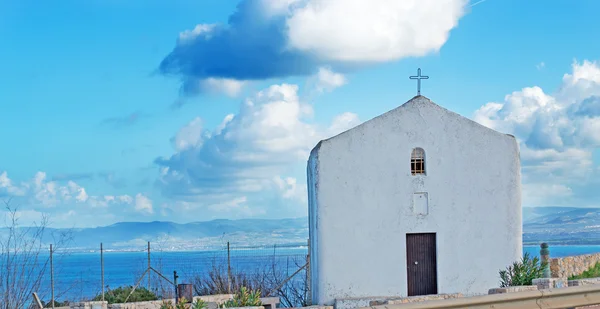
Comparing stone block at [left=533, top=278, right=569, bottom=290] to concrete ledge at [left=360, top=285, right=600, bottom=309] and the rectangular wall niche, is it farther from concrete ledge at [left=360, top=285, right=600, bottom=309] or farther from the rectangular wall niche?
concrete ledge at [left=360, top=285, right=600, bottom=309]

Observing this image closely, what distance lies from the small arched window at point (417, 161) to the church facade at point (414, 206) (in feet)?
0.09

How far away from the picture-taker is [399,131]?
22.2 metres

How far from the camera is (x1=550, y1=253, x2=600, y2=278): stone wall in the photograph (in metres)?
26.0

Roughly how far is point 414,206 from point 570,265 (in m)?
7.75

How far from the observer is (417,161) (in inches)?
885

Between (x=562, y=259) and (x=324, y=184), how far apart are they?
9171 millimetres

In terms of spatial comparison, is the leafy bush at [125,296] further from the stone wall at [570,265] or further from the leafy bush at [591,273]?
the leafy bush at [591,273]

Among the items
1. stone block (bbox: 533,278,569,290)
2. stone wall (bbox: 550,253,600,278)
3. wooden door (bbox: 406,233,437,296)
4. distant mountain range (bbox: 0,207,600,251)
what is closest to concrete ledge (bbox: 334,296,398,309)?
wooden door (bbox: 406,233,437,296)

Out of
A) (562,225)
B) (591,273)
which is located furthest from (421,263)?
(562,225)

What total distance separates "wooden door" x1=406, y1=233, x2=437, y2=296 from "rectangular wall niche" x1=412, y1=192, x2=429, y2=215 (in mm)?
619

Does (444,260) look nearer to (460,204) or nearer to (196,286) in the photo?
(460,204)

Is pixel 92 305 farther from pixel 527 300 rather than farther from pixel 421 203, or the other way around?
pixel 527 300

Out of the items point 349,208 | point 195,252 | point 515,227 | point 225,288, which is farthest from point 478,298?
point 195,252

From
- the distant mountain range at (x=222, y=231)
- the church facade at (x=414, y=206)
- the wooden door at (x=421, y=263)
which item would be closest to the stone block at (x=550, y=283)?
the church facade at (x=414, y=206)
